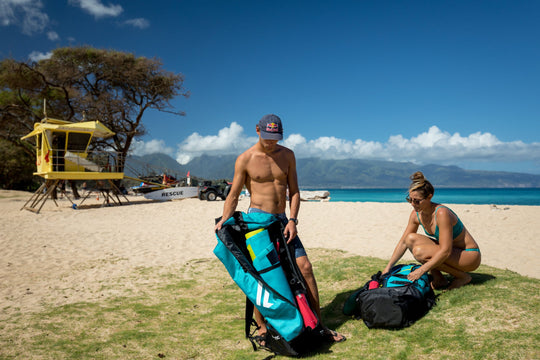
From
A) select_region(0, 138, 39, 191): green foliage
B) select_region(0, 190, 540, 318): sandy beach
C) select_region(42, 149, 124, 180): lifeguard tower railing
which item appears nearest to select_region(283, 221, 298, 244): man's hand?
select_region(0, 190, 540, 318): sandy beach

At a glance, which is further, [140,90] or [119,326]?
[140,90]

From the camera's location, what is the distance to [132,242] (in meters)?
10.8

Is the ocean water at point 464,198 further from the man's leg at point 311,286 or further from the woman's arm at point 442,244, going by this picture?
the man's leg at point 311,286

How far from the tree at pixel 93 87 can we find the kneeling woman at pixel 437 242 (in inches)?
1030

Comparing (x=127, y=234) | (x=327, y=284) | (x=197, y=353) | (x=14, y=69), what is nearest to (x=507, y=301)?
Result: (x=327, y=284)

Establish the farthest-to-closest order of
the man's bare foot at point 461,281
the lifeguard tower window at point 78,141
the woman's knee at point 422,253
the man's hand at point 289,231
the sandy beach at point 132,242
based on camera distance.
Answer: the lifeguard tower window at point 78,141 → the sandy beach at point 132,242 → the man's bare foot at point 461,281 → the woman's knee at point 422,253 → the man's hand at point 289,231

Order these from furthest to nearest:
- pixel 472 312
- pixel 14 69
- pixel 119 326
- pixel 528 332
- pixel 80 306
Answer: pixel 14 69 → pixel 80 306 → pixel 119 326 → pixel 472 312 → pixel 528 332

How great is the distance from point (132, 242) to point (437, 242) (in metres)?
8.98

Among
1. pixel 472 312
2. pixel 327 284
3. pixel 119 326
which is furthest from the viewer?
pixel 327 284

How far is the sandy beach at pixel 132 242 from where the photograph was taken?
260 inches

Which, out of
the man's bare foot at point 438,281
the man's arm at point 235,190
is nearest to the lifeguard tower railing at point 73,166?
the man's arm at point 235,190

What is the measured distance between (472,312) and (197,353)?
2642 mm

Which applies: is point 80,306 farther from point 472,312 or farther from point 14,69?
point 14,69

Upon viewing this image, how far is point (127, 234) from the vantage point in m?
12.2
